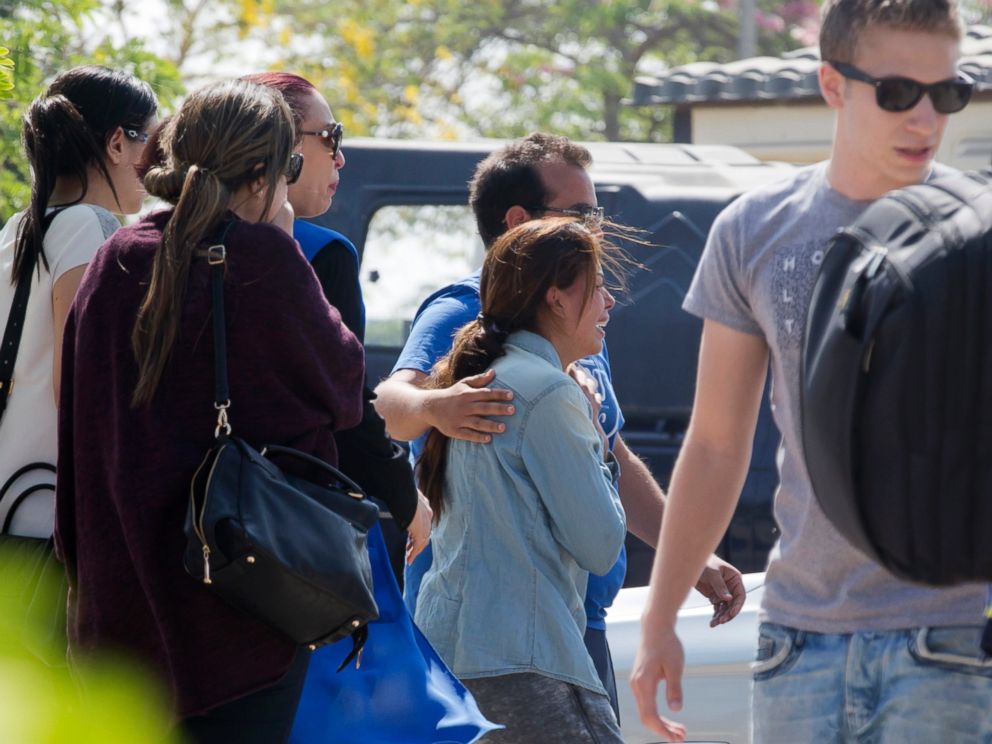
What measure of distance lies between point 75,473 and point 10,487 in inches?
14.0

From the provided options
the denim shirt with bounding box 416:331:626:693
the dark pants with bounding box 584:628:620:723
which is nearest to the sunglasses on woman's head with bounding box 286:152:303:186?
the denim shirt with bounding box 416:331:626:693

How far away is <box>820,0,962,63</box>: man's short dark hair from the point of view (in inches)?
96.9

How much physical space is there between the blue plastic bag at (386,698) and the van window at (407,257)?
357cm

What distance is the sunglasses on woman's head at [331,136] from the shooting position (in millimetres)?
3545

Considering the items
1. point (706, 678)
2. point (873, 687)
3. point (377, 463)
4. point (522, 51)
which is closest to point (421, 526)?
point (377, 463)

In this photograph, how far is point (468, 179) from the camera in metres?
6.40

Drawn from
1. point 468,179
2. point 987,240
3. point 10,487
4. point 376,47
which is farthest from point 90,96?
point 376,47

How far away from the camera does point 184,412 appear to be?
266 cm

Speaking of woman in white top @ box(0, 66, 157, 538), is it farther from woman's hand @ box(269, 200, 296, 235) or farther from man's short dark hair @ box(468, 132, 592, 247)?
man's short dark hair @ box(468, 132, 592, 247)

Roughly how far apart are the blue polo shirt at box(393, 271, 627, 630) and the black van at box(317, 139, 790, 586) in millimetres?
1872

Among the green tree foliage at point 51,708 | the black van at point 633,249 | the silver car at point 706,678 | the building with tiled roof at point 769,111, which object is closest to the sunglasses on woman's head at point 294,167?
the silver car at point 706,678

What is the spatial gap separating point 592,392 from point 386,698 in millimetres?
882

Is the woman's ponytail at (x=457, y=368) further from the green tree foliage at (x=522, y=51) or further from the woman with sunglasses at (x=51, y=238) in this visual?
the green tree foliage at (x=522, y=51)

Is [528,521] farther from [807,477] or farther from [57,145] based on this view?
[57,145]
